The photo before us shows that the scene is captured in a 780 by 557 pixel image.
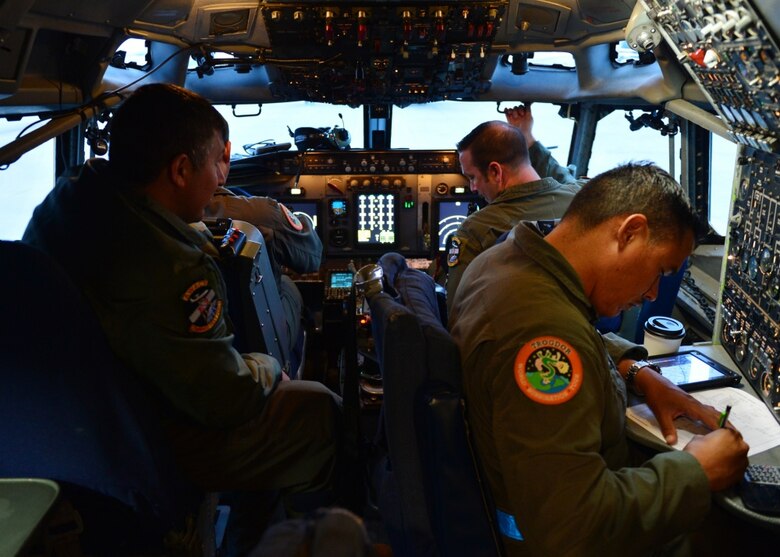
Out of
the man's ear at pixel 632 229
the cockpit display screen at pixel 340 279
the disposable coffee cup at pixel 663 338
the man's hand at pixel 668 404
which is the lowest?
the cockpit display screen at pixel 340 279

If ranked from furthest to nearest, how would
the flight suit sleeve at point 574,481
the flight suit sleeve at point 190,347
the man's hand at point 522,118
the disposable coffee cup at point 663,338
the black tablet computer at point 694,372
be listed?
the man's hand at point 522,118 → the disposable coffee cup at point 663,338 → the black tablet computer at point 694,372 → the flight suit sleeve at point 190,347 → the flight suit sleeve at point 574,481

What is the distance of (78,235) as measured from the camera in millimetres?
1382

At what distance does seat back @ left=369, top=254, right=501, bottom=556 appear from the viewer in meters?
1.17

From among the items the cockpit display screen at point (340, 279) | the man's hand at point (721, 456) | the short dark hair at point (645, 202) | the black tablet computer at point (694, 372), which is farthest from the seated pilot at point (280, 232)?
the man's hand at point (721, 456)

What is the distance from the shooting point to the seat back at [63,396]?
4.03 feet

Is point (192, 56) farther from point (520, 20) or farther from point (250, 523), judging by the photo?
point (250, 523)

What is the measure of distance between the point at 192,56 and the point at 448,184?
5.19ft

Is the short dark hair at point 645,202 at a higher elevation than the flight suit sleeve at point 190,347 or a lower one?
higher

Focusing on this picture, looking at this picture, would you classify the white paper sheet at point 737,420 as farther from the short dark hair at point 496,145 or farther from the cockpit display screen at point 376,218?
the cockpit display screen at point 376,218

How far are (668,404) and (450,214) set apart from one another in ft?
7.86

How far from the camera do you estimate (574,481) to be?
3.49 ft

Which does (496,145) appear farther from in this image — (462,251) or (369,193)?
(369,193)

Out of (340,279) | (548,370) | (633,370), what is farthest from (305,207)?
(548,370)

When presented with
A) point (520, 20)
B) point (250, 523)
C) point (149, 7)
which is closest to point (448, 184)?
point (520, 20)
